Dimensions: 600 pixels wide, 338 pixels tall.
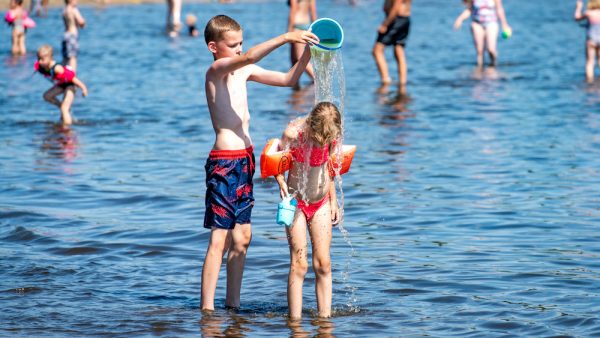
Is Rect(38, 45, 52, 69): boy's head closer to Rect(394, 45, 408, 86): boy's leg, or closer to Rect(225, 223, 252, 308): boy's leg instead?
Rect(394, 45, 408, 86): boy's leg

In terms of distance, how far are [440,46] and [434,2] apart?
71.8 feet

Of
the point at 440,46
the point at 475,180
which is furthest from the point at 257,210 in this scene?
the point at 440,46

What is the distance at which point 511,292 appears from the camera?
6.75 metres

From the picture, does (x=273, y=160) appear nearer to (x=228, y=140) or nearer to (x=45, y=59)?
(x=228, y=140)

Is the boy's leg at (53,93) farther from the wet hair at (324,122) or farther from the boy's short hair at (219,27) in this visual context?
the wet hair at (324,122)

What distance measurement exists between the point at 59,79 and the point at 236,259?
337 inches

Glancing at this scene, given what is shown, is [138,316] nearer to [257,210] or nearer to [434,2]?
[257,210]

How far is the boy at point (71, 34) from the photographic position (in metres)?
17.8

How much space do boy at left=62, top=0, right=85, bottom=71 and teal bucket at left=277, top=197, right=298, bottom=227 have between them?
501 inches

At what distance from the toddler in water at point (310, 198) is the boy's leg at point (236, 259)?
30cm

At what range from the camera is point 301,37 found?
556 centimetres

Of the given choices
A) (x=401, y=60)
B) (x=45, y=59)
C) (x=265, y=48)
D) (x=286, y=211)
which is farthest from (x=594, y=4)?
(x=265, y=48)

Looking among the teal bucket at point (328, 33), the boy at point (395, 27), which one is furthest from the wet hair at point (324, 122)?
the boy at point (395, 27)

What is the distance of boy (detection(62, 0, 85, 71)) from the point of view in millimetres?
17828
